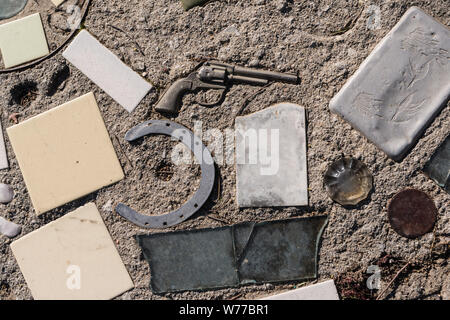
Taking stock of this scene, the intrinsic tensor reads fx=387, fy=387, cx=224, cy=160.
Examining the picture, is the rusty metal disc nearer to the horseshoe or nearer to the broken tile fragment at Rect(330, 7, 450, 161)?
the broken tile fragment at Rect(330, 7, 450, 161)

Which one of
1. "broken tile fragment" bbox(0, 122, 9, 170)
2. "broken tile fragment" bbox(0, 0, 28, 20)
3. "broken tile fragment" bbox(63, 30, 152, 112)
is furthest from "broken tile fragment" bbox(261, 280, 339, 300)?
"broken tile fragment" bbox(0, 0, 28, 20)

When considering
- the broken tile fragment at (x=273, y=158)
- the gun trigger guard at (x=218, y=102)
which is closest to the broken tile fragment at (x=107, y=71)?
the gun trigger guard at (x=218, y=102)

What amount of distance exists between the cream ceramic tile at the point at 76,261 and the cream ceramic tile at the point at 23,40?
2.26 ft

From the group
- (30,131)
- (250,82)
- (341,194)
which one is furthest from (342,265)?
(30,131)

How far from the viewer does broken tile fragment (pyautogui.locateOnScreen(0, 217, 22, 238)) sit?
5.28ft

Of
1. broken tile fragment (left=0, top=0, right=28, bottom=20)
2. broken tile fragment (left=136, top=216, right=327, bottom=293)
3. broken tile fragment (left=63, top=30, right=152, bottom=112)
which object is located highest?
broken tile fragment (left=0, top=0, right=28, bottom=20)

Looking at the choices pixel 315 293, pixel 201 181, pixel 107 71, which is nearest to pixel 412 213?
pixel 315 293

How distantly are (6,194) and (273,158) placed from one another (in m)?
1.12

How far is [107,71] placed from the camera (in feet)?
5.26

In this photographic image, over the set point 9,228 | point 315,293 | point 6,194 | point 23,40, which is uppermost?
point 23,40

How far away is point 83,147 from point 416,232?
1371 millimetres

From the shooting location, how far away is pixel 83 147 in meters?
1.58

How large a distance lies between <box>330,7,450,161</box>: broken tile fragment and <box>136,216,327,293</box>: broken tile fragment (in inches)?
16.6

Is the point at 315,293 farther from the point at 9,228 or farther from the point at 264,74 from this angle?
the point at 9,228
